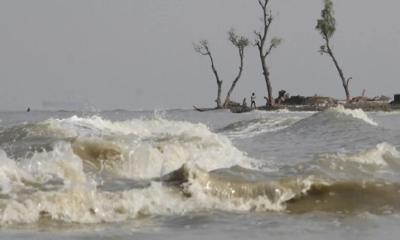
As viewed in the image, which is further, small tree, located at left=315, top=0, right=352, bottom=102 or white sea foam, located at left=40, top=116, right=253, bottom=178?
small tree, located at left=315, top=0, right=352, bottom=102

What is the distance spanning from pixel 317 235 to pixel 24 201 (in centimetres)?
230

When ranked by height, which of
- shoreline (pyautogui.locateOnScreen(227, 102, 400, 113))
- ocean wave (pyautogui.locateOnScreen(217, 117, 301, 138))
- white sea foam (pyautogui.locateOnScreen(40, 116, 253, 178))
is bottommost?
ocean wave (pyautogui.locateOnScreen(217, 117, 301, 138))

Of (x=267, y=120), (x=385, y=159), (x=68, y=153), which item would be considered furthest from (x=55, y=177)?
(x=267, y=120)

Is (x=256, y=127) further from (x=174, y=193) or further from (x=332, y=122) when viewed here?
(x=174, y=193)

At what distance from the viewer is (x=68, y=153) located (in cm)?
821

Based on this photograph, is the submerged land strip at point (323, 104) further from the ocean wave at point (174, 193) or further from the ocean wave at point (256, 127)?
the ocean wave at point (174, 193)

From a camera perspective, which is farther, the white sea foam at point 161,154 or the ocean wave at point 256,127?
the ocean wave at point 256,127

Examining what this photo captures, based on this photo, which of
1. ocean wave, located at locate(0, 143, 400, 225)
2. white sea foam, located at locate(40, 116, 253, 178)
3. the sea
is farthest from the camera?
white sea foam, located at locate(40, 116, 253, 178)

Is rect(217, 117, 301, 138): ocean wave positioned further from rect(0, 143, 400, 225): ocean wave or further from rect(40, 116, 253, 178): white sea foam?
rect(0, 143, 400, 225): ocean wave

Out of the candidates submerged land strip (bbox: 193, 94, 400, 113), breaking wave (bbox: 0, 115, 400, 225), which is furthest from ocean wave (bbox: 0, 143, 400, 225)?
submerged land strip (bbox: 193, 94, 400, 113)

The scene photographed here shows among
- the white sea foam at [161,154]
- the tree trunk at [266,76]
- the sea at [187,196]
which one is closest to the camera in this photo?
the sea at [187,196]

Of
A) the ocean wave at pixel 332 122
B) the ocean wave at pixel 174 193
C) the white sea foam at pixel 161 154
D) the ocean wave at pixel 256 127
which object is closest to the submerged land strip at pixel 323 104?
the ocean wave at pixel 256 127

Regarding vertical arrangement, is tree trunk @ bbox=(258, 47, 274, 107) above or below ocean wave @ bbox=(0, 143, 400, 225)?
above

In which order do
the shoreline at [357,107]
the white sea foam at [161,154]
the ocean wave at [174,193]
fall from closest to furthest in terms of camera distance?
the ocean wave at [174,193]
the white sea foam at [161,154]
the shoreline at [357,107]
